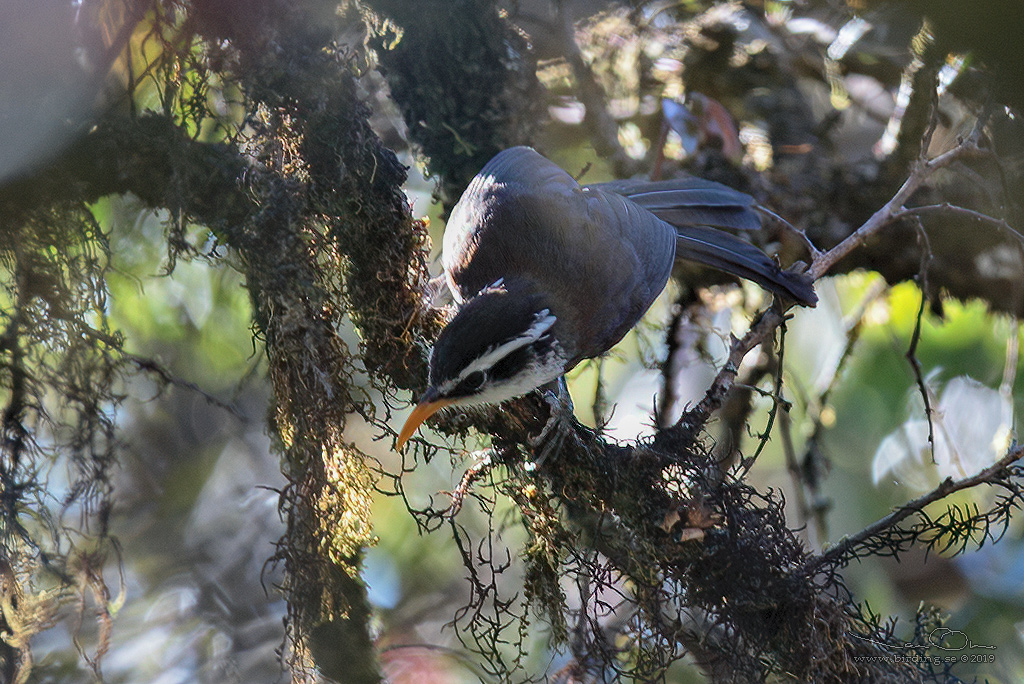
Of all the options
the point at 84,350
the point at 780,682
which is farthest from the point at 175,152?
the point at 780,682

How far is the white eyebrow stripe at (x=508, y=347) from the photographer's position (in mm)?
2506

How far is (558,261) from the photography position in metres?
3.10

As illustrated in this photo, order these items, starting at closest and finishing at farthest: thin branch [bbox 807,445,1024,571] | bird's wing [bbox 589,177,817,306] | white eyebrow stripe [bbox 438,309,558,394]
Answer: thin branch [bbox 807,445,1024,571] < white eyebrow stripe [bbox 438,309,558,394] < bird's wing [bbox 589,177,817,306]

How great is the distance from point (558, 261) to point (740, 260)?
76cm

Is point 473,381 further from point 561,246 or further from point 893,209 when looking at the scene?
point 893,209

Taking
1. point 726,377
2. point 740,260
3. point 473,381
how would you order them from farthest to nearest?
point 740,260, point 726,377, point 473,381

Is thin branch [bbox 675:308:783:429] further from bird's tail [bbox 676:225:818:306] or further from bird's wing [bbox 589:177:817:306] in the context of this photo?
bird's wing [bbox 589:177:817:306]

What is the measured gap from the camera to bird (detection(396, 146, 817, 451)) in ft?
8.91

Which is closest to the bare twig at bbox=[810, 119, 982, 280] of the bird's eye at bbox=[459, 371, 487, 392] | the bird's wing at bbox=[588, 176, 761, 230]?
the bird's wing at bbox=[588, 176, 761, 230]

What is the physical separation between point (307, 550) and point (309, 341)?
2.44 ft

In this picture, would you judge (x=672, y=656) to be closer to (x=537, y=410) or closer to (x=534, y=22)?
(x=537, y=410)

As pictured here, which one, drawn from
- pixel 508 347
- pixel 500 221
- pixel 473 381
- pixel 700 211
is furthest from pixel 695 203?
pixel 473 381

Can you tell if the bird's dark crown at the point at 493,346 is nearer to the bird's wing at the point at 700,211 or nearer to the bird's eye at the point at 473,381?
the bird's eye at the point at 473,381

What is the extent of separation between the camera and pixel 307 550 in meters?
2.81
